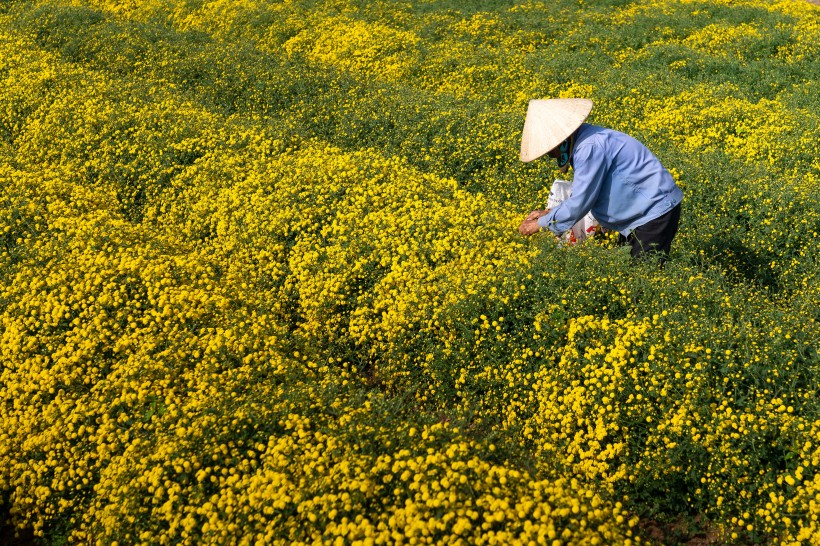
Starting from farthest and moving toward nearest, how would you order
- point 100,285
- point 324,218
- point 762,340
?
point 324,218 → point 100,285 → point 762,340

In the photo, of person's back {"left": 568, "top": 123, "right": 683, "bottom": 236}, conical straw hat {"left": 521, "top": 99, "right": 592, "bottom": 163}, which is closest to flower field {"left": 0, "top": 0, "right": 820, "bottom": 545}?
person's back {"left": 568, "top": 123, "right": 683, "bottom": 236}

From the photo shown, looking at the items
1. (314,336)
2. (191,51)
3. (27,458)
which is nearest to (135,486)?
(27,458)

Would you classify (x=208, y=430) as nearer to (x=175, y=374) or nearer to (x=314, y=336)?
(x=175, y=374)

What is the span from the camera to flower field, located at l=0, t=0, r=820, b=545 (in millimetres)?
3891

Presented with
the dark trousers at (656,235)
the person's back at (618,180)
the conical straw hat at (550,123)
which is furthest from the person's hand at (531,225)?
the dark trousers at (656,235)

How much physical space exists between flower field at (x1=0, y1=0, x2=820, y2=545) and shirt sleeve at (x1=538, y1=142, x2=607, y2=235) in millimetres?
434

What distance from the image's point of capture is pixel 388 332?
5699 mm

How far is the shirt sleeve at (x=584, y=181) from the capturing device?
538 cm

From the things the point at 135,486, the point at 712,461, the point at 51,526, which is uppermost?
the point at 135,486

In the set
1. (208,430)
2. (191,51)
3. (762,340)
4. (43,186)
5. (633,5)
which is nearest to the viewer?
(208,430)

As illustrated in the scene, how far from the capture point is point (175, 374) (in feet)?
16.3

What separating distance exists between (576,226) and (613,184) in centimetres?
93

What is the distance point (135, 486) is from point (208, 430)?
1.75ft

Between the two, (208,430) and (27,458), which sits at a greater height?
(208,430)
